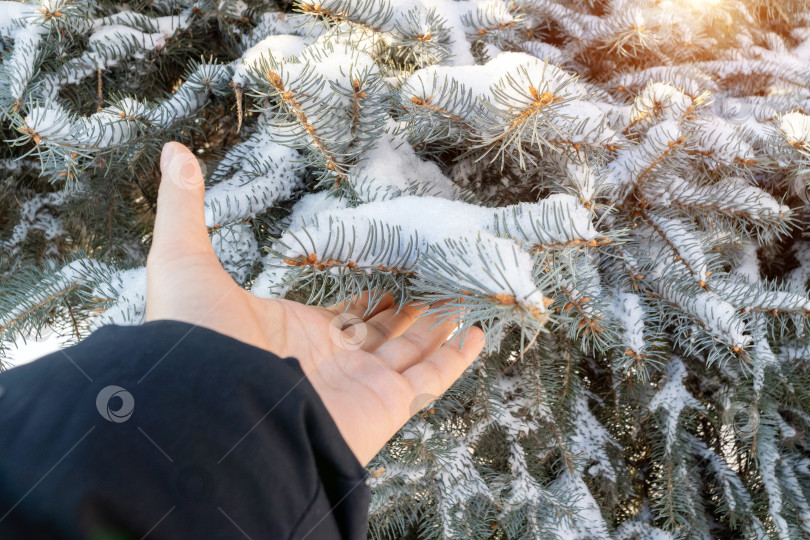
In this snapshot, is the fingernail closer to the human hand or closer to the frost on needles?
the human hand

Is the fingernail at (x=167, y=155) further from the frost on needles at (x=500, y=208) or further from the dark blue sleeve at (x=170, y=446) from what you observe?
the dark blue sleeve at (x=170, y=446)

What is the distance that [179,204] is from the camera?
2.15 ft

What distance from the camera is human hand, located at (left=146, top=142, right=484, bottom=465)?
0.65 m

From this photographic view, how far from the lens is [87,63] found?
0.89 metres

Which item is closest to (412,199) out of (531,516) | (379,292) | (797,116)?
(379,292)

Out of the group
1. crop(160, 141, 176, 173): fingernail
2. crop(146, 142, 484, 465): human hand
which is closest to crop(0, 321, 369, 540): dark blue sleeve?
crop(146, 142, 484, 465): human hand

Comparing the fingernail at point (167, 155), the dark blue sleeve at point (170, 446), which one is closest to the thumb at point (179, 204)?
the fingernail at point (167, 155)

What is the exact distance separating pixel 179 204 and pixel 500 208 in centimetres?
43

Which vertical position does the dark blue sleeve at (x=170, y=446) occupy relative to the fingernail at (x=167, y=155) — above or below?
below

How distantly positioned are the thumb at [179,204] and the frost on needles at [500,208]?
85 millimetres

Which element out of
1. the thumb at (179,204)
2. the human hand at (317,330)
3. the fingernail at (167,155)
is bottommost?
the human hand at (317,330)

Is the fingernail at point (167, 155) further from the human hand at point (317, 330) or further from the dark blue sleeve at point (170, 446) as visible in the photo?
the dark blue sleeve at point (170, 446)

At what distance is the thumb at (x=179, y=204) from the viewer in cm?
65

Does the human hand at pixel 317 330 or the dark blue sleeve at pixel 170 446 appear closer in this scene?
the dark blue sleeve at pixel 170 446
